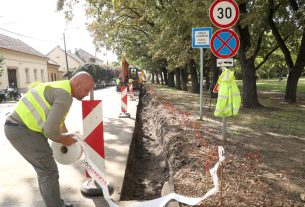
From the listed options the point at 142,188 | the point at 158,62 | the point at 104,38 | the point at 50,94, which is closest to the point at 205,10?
the point at 142,188

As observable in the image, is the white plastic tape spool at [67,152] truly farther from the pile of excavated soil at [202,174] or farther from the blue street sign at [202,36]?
the blue street sign at [202,36]

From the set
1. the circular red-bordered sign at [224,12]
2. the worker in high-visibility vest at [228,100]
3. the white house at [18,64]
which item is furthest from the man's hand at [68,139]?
the white house at [18,64]

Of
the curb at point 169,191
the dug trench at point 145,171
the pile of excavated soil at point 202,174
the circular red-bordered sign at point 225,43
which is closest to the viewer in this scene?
the curb at point 169,191

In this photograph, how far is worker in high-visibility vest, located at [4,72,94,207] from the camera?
325 cm

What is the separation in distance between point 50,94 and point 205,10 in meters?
8.50

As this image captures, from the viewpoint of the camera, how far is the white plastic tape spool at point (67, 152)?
388 cm

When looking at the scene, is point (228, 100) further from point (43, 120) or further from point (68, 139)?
point (43, 120)

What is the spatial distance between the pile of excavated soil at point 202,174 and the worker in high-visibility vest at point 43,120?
1657 millimetres

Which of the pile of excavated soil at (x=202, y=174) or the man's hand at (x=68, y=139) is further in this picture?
the pile of excavated soil at (x=202, y=174)

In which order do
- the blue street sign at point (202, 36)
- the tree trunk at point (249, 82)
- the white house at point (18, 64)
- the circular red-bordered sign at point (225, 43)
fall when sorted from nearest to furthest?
the circular red-bordered sign at point (225, 43) → the blue street sign at point (202, 36) → the tree trunk at point (249, 82) → the white house at point (18, 64)

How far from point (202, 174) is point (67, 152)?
2.14m

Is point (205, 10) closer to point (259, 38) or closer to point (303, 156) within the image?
point (303, 156)

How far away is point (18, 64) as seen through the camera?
3794cm

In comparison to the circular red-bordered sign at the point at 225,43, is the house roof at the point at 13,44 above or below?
above
